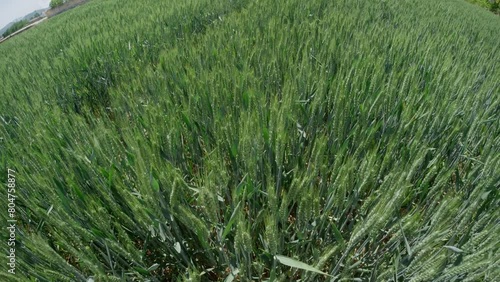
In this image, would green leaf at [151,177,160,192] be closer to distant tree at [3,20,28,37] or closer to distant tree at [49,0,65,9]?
distant tree at [3,20,28,37]

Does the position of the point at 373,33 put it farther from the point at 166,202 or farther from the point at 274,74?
the point at 166,202

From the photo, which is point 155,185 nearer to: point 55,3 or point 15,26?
point 15,26

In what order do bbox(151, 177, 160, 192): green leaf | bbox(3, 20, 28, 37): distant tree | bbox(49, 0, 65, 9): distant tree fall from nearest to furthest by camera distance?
bbox(151, 177, 160, 192): green leaf < bbox(3, 20, 28, 37): distant tree < bbox(49, 0, 65, 9): distant tree

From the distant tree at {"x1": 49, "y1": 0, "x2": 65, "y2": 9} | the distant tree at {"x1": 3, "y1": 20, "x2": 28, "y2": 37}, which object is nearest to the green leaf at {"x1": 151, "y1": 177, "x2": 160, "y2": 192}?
the distant tree at {"x1": 3, "y1": 20, "x2": 28, "y2": 37}

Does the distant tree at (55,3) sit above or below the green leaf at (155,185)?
below

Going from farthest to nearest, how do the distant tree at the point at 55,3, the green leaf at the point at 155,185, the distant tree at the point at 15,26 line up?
the distant tree at the point at 55,3 → the distant tree at the point at 15,26 → the green leaf at the point at 155,185

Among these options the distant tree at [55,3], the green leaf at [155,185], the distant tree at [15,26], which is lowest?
the distant tree at [15,26]

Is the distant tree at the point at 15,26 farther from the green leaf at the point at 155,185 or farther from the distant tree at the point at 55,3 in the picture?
the green leaf at the point at 155,185

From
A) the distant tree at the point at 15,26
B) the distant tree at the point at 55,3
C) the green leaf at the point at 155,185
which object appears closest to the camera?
the green leaf at the point at 155,185

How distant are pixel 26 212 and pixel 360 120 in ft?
4.00

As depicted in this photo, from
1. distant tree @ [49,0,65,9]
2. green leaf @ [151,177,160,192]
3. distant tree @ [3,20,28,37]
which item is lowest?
distant tree @ [3,20,28,37]

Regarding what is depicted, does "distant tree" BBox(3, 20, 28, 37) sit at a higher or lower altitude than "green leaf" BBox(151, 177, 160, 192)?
lower

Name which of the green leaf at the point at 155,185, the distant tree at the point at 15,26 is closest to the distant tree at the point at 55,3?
the distant tree at the point at 15,26

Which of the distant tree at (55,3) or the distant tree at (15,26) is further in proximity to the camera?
the distant tree at (55,3)
